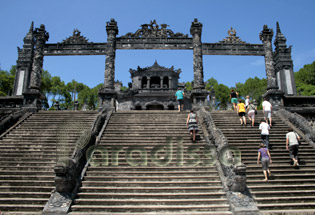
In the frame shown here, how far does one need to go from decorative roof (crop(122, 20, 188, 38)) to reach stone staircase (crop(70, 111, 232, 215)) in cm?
951

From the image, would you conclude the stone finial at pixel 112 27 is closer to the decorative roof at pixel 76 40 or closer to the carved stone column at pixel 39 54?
the decorative roof at pixel 76 40

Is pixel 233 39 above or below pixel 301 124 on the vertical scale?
above

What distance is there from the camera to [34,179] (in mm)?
7465

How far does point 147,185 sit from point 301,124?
8025 mm

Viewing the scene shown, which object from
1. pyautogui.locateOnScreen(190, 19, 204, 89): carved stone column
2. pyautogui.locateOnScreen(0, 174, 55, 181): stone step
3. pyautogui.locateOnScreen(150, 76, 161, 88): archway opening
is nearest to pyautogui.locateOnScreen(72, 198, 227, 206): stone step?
pyautogui.locateOnScreen(0, 174, 55, 181): stone step

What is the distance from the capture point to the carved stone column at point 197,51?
621 inches

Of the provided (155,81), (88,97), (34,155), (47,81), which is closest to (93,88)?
(88,97)

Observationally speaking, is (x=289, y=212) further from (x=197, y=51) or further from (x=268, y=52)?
(x=268, y=52)

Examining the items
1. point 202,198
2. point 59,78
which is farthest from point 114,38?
point 59,78

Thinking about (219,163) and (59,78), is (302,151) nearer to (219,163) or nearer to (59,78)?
(219,163)

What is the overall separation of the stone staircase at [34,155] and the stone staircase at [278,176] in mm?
6093

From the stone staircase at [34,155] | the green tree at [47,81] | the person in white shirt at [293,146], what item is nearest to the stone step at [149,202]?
the stone staircase at [34,155]

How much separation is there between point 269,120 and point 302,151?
246cm

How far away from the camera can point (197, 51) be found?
16.3 m
